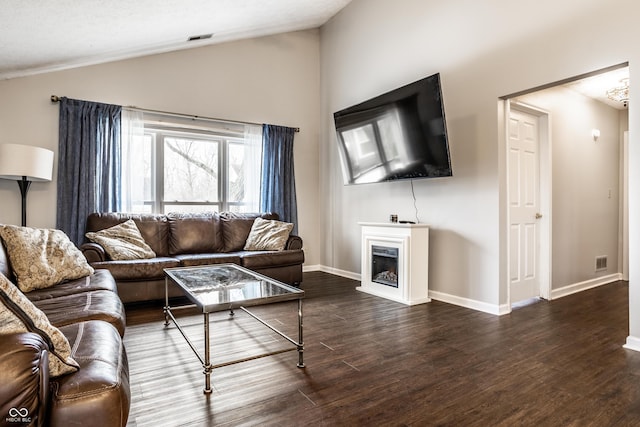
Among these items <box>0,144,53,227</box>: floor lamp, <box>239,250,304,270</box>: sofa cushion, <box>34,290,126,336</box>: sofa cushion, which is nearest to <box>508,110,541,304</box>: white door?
<box>239,250,304,270</box>: sofa cushion

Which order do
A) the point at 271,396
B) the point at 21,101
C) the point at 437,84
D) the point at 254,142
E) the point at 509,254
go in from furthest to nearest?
the point at 254,142
the point at 21,101
the point at 509,254
the point at 437,84
the point at 271,396

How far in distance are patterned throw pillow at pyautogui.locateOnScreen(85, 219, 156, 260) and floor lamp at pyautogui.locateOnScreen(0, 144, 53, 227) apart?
711 mm

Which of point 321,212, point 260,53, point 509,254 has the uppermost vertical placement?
point 260,53

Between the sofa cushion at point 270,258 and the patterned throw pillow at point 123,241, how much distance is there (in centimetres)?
99

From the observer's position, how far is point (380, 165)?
3973 millimetres

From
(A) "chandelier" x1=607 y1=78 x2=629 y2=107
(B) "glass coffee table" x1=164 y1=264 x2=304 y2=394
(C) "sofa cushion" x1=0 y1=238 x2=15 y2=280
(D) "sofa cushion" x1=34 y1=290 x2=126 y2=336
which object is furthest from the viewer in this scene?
(A) "chandelier" x1=607 y1=78 x2=629 y2=107

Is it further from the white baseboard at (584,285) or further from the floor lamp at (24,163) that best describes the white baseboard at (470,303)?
the floor lamp at (24,163)

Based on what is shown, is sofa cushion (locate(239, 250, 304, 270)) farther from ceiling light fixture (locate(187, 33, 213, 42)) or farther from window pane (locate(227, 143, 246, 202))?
ceiling light fixture (locate(187, 33, 213, 42))

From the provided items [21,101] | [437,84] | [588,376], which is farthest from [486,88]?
[21,101]

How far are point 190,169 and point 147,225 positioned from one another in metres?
1.07

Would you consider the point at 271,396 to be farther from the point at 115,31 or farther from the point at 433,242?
the point at 115,31

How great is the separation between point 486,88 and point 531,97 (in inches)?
26.3

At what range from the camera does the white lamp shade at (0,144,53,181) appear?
3.18 metres

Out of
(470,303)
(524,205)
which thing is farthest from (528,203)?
(470,303)
